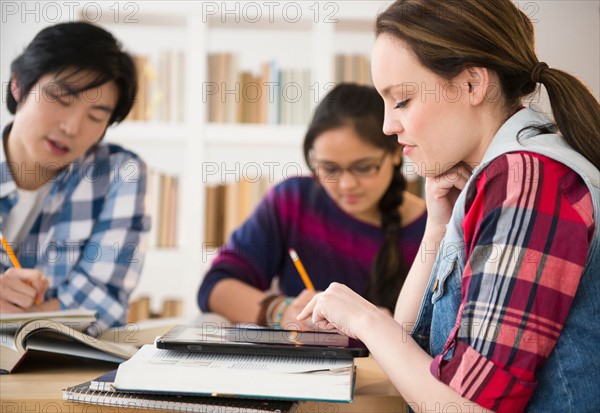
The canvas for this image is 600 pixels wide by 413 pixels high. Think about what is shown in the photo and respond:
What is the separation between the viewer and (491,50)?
947 millimetres

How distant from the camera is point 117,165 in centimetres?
182

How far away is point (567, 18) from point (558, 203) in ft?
7.94

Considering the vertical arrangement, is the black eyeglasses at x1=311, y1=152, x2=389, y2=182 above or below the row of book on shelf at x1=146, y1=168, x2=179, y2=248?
above

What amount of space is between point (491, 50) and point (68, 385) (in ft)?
2.40

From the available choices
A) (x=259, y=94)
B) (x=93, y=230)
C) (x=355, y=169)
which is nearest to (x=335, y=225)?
(x=355, y=169)

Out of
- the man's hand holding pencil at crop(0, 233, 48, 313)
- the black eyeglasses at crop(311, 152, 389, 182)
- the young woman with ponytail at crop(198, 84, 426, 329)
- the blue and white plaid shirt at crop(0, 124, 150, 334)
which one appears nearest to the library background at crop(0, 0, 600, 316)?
the young woman with ponytail at crop(198, 84, 426, 329)

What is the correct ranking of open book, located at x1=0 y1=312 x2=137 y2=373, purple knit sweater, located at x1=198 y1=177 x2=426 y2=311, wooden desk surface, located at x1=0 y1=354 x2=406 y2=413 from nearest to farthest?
wooden desk surface, located at x1=0 y1=354 x2=406 y2=413 < open book, located at x1=0 y1=312 x2=137 y2=373 < purple knit sweater, located at x1=198 y1=177 x2=426 y2=311

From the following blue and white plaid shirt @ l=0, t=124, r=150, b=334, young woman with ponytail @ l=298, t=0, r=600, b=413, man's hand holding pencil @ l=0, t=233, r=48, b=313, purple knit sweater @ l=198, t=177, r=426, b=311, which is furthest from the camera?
purple knit sweater @ l=198, t=177, r=426, b=311

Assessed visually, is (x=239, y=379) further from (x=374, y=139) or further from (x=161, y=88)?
(x=161, y=88)

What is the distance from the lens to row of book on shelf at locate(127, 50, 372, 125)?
2.99 metres

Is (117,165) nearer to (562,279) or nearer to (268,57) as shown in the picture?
(562,279)

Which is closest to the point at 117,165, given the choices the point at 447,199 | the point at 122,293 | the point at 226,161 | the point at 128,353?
the point at 122,293

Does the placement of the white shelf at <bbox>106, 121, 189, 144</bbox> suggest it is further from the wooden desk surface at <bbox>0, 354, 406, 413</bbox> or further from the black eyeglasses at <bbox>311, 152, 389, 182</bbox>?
the wooden desk surface at <bbox>0, 354, 406, 413</bbox>

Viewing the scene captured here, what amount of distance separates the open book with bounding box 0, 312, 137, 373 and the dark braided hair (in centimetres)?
103
